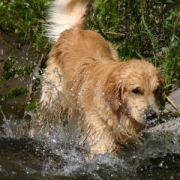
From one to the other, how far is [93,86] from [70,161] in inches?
35.8

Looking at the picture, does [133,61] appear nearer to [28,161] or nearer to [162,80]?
[162,80]

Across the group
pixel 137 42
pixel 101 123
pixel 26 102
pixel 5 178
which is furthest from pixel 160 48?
pixel 5 178

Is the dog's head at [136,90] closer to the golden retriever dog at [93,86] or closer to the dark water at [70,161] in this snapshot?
the golden retriever dog at [93,86]

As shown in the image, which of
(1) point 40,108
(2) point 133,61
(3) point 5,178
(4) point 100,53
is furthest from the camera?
(1) point 40,108

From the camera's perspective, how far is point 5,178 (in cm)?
601

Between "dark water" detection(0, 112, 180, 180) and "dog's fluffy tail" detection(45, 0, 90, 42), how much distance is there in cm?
149

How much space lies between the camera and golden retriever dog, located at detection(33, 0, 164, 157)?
6.35 meters

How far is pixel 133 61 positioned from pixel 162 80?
0.40 meters

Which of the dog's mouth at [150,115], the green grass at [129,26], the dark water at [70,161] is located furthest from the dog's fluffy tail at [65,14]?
the dog's mouth at [150,115]

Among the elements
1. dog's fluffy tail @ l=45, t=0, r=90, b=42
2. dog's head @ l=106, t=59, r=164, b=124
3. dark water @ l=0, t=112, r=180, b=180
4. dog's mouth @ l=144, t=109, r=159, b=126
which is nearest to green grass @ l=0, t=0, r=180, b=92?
dog's fluffy tail @ l=45, t=0, r=90, b=42

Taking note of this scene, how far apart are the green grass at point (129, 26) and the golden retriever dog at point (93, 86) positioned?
46.3 inches

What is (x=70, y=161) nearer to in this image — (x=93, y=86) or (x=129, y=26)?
(x=93, y=86)

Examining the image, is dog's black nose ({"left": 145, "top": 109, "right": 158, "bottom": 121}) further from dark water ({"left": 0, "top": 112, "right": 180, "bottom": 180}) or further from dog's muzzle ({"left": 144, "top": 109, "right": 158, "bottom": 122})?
dark water ({"left": 0, "top": 112, "right": 180, "bottom": 180})

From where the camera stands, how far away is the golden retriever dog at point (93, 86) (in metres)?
6.35
